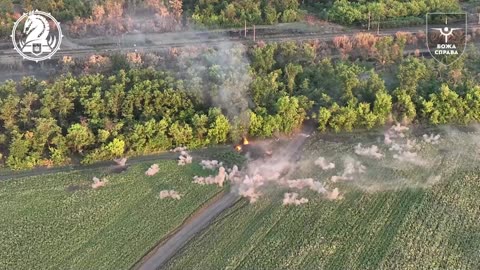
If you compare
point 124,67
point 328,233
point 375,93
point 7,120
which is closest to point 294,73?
point 375,93

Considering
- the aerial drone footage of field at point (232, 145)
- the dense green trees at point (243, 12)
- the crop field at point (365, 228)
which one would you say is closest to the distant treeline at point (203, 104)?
the aerial drone footage of field at point (232, 145)

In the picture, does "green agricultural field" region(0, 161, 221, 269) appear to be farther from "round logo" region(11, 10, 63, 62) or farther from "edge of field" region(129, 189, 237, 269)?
"round logo" region(11, 10, 63, 62)

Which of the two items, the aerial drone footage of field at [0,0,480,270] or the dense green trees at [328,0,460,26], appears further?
the dense green trees at [328,0,460,26]

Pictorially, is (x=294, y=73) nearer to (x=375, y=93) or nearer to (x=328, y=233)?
(x=375, y=93)

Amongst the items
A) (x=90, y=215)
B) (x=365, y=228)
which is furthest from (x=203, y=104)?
(x=365, y=228)

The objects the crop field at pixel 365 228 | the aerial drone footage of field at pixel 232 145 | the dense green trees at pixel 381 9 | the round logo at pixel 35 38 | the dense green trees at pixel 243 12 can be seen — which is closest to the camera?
the crop field at pixel 365 228

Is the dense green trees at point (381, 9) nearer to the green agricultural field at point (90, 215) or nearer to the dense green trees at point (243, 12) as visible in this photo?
the dense green trees at point (243, 12)

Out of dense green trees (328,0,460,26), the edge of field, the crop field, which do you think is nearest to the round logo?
the edge of field
